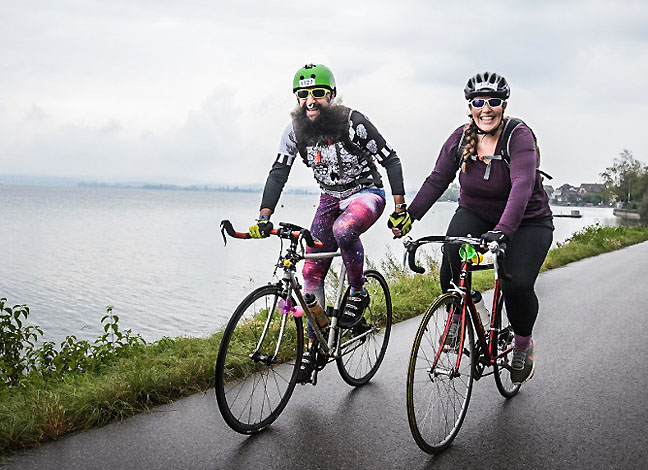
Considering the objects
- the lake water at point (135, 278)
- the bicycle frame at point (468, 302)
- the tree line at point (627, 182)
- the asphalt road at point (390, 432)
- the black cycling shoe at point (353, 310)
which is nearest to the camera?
the asphalt road at point (390, 432)

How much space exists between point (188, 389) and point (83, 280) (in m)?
18.7

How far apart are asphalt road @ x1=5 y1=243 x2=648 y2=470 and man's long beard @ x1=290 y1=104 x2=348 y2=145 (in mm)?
1882

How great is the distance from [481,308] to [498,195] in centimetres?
76

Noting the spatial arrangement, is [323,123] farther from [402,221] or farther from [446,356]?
[446,356]

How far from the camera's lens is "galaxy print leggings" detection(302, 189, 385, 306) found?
472cm

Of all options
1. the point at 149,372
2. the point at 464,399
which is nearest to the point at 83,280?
the point at 149,372

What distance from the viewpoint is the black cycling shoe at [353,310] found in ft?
16.4

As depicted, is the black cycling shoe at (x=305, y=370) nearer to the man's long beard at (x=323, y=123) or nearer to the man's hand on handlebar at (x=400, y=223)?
the man's hand on handlebar at (x=400, y=223)

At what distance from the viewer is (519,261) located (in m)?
4.40

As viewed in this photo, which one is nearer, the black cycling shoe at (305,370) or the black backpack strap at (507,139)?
the black backpack strap at (507,139)

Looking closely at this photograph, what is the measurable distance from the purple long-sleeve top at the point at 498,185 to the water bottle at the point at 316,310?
0.89 m

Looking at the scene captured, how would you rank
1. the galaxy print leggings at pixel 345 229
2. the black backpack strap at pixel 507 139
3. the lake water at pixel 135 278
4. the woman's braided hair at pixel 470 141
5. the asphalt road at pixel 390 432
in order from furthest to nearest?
the lake water at pixel 135 278, the galaxy print leggings at pixel 345 229, the woman's braided hair at pixel 470 141, the black backpack strap at pixel 507 139, the asphalt road at pixel 390 432

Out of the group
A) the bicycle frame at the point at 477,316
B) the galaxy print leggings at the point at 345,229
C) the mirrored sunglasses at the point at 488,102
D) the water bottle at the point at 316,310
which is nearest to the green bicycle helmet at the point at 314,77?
the galaxy print leggings at the point at 345,229

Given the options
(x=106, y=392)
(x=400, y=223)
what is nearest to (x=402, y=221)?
(x=400, y=223)
